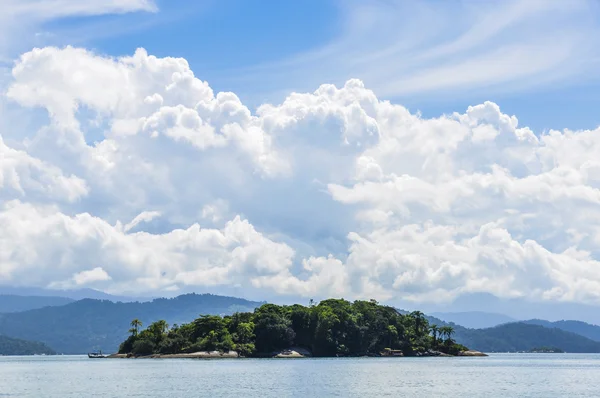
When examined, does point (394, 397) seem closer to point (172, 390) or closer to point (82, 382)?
point (172, 390)

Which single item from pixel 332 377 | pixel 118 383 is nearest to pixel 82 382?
pixel 118 383

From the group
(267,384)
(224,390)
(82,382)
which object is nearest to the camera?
(224,390)

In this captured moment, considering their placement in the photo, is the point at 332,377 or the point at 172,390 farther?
the point at 332,377

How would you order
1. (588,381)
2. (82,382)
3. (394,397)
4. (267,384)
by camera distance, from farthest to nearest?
(588,381), (82,382), (267,384), (394,397)

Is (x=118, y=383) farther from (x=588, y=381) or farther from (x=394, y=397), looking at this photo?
(x=588, y=381)

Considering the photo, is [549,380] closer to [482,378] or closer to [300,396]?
[482,378]

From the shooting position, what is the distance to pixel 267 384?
4860 inches

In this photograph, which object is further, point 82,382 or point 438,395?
point 82,382

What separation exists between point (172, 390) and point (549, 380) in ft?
260

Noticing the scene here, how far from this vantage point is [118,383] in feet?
426

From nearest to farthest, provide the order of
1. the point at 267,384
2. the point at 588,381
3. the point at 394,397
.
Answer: the point at 394,397
the point at 267,384
the point at 588,381

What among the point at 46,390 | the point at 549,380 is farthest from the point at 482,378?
the point at 46,390

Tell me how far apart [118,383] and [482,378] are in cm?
7216

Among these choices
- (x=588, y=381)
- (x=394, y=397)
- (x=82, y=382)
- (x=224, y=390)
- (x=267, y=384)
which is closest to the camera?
(x=394, y=397)
